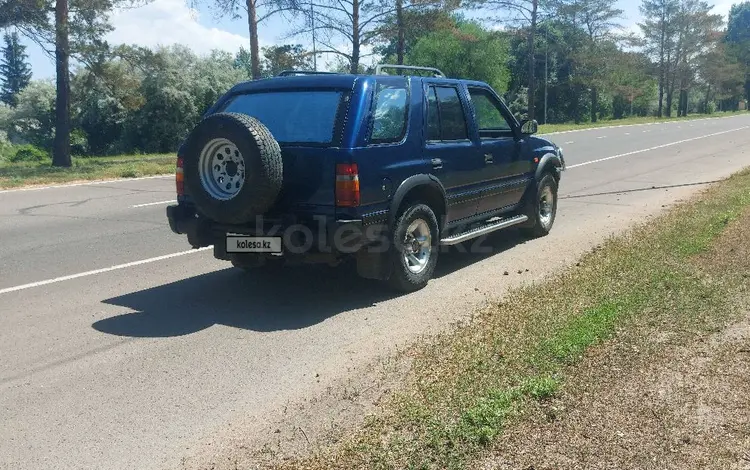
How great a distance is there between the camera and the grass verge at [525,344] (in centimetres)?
360

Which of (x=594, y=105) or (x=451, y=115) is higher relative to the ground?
(x=594, y=105)

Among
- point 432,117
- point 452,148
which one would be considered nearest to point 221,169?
point 432,117

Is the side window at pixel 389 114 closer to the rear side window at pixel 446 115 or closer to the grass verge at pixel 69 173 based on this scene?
the rear side window at pixel 446 115

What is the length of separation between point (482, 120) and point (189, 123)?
29888 mm

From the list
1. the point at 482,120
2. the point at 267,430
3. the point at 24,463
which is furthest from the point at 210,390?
the point at 482,120

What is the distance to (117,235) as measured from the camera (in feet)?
32.2

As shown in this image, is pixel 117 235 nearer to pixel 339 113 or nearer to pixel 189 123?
pixel 339 113

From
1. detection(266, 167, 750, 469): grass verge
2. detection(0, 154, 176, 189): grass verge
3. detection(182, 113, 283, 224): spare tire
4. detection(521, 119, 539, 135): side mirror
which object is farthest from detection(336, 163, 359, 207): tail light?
detection(0, 154, 176, 189): grass verge

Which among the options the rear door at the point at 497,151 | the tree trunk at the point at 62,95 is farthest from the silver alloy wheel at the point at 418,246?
the tree trunk at the point at 62,95

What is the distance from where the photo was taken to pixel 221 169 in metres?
6.23

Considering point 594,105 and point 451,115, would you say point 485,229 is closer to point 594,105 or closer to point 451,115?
point 451,115

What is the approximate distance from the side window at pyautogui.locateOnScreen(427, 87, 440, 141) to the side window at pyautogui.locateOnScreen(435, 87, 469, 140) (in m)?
0.07

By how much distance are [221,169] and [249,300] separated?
3.95ft

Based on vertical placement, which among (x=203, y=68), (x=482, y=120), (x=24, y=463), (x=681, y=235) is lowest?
(x=24, y=463)
